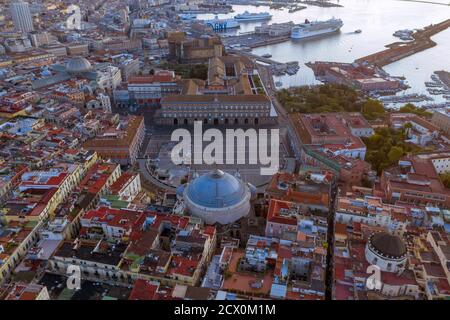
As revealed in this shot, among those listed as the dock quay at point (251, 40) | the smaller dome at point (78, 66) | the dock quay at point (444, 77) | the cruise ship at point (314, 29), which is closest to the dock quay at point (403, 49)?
the dock quay at point (444, 77)

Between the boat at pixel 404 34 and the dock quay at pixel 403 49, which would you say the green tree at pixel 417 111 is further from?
the boat at pixel 404 34

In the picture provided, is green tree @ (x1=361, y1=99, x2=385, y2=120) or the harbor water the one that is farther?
the harbor water

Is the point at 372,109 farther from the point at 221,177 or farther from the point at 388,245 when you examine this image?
the point at 388,245

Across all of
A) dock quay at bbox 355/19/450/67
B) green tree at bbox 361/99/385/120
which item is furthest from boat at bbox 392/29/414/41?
green tree at bbox 361/99/385/120

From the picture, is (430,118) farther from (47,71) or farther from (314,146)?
(47,71)

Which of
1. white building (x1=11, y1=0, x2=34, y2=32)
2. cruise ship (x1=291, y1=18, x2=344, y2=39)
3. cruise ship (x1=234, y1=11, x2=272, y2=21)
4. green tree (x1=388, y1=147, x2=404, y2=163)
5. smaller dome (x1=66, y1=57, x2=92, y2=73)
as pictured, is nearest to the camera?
green tree (x1=388, y1=147, x2=404, y2=163)

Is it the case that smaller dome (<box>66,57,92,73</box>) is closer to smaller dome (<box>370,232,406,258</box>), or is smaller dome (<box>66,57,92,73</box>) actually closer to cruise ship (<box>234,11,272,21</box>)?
smaller dome (<box>370,232,406,258</box>)
